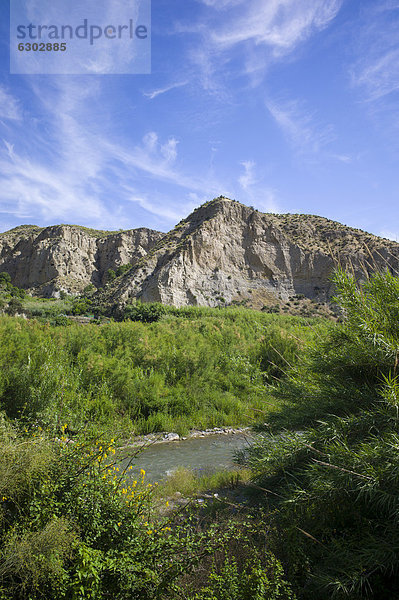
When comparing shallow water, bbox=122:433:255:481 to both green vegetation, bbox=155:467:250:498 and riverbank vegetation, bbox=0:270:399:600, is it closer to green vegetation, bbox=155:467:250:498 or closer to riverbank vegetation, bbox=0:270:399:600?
green vegetation, bbox=155:467:250:498

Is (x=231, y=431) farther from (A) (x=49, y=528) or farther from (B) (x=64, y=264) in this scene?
(B) (x=64, y=264)

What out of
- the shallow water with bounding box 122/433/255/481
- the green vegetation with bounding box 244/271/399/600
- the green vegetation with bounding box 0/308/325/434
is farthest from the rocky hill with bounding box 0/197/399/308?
the green vegetation with bounding box 244/271/399/600

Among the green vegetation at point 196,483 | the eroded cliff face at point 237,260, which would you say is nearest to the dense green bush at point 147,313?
A: the eroded cliff face at point 237,260

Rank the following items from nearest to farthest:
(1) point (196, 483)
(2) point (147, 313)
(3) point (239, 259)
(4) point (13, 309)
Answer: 1. (1) point (196, 483)
2. (2) point (147, 313)
3. (4) point (13, 309)
4. (3) point (239, 259)

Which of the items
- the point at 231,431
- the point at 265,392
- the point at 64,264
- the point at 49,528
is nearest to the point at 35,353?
the point at 231,431

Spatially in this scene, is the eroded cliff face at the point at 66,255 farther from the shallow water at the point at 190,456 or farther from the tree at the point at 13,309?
the shallow water at the point at 190,456

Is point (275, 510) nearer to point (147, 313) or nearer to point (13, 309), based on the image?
point (147, 313)

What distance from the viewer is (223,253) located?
159 ft

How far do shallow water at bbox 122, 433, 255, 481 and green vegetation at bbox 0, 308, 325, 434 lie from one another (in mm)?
847

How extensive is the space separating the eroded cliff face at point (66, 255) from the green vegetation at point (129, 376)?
57481 millimetres

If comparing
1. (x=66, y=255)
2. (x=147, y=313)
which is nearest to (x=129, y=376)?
(x=147, y=313)

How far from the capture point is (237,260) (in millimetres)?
49281

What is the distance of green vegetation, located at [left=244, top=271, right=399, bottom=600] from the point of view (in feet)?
8.19

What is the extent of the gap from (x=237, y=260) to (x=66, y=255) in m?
40.5
